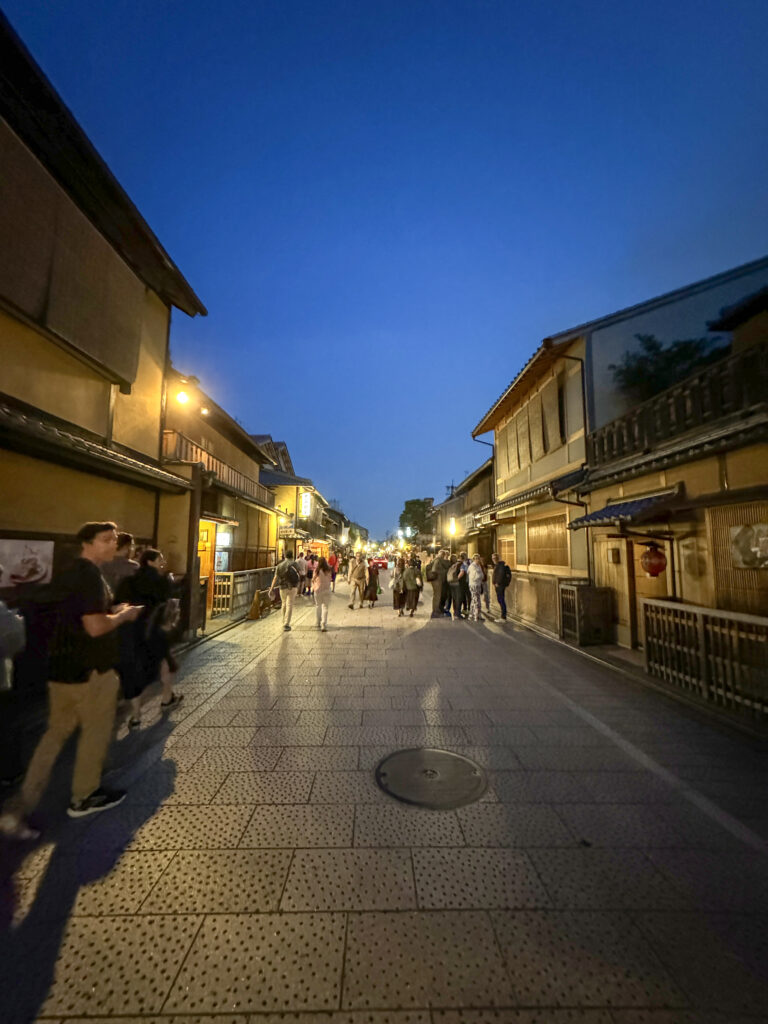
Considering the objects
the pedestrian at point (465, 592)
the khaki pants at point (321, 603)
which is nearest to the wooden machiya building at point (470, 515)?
the pedestrian at point (465, 592)

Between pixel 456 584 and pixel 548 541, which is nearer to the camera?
pixel 548 541

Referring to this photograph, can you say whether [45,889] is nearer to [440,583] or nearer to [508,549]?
[440,583]

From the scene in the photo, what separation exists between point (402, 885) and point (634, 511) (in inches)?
266

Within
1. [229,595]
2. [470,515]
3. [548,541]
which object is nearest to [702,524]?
[548,541]

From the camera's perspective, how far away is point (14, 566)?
18.6 feet

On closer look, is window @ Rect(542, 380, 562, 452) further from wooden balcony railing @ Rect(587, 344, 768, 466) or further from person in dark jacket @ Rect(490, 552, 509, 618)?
person in dark jacket @ Rect(490, 552, 509, 618)

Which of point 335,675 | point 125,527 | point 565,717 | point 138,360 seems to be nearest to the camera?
point 565,717

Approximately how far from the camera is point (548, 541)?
491 inches

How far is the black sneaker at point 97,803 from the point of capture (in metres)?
3.13

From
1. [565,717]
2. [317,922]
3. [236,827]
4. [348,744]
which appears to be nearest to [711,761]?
[565,717]

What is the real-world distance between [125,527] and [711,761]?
32.0ft

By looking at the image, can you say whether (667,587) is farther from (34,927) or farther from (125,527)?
(125,527)

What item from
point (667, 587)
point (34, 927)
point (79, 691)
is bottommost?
point (34, 927)

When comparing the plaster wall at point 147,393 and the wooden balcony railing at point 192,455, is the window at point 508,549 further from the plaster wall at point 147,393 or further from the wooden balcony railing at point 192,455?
the plaster wall at point 147,393
